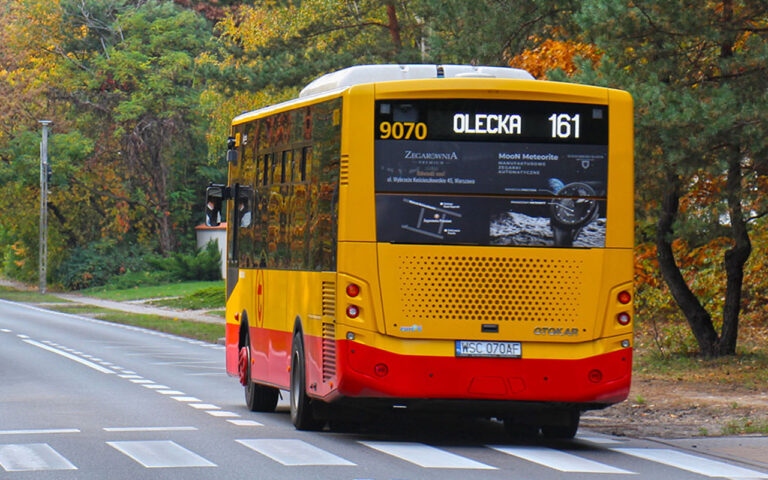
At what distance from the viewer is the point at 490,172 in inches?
516

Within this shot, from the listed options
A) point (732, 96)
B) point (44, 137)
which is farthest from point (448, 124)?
point (44, 137)

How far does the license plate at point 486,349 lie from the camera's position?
12.9m

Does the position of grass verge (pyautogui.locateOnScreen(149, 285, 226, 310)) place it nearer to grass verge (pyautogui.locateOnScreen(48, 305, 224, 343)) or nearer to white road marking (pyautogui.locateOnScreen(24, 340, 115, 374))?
grass verge (pyautogui.locateOnScreen(48, 305, 224, 343))

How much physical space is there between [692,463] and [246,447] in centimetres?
362

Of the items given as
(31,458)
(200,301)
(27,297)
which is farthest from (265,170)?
(27,297)

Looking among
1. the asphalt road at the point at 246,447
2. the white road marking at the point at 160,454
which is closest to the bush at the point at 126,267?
the asphalt road at the point at 246,447

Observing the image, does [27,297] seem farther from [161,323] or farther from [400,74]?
[400,74]

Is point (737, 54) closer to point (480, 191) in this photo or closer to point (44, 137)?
point (480, 191)

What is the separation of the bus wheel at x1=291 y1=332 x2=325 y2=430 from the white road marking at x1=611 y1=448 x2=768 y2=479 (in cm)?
292

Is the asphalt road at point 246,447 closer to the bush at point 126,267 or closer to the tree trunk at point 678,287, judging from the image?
the tree trunk at point 678,287

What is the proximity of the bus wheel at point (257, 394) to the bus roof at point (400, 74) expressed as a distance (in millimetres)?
4029

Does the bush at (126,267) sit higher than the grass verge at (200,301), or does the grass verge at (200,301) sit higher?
the bush at (126,267)

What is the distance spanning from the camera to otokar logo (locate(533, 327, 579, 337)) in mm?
12992

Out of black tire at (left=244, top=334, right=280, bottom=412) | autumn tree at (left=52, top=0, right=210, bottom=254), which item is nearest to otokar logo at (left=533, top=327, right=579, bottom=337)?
black tire at (left=244, top=334, right=280, bottom=412)
